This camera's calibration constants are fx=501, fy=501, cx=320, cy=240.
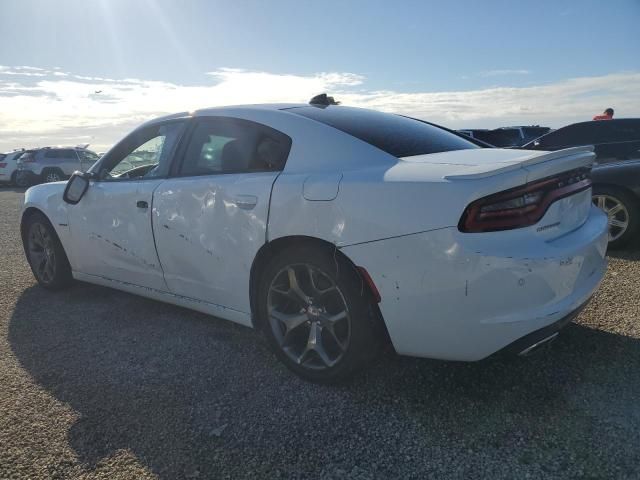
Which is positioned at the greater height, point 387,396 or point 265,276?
point 265,276

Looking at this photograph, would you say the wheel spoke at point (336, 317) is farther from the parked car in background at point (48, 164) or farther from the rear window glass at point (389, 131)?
the parked car in background at point (48, 164)

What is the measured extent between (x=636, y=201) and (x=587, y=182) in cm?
285

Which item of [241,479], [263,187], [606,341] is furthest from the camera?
[606,341]

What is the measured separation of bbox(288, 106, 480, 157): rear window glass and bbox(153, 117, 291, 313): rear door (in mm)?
331

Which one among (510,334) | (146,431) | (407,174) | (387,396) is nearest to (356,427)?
(387,396)

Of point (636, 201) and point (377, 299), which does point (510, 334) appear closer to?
point (377, 299)

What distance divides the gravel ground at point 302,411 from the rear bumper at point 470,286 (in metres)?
0.36

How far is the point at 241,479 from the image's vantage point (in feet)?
6.57

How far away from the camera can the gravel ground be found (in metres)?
2.06

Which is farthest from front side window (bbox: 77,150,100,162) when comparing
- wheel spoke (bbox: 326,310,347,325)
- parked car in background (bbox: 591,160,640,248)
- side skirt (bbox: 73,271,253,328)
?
wheel spoke (bbox: 326,310,347,325)

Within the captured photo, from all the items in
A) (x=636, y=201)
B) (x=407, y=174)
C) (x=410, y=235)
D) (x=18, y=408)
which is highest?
(x=407, y=174)

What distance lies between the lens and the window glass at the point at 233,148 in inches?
112

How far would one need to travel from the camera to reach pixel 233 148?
307 centimetres

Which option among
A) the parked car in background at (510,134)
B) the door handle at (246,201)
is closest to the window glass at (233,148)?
Answer: the door handle at (246,201)
